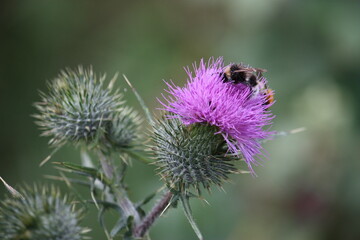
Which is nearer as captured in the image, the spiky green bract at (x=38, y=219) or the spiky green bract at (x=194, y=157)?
the spiky green bract at (x=38, y=219)

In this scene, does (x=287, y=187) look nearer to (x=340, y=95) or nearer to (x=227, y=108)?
(x=340, y=95)

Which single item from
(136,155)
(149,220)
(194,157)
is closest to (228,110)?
(194,157)

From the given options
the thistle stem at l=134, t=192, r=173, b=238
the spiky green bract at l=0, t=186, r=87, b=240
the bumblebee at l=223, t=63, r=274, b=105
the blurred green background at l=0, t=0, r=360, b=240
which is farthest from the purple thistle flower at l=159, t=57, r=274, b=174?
the blurred green background at l=0, t=0, r=360, b=240

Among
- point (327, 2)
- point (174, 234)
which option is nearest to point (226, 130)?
point (174, 234)

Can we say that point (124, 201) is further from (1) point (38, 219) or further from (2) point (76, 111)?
(2) point (76, 111)

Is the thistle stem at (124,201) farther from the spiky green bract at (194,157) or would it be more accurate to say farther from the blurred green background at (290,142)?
the blurred green background at (290,142)

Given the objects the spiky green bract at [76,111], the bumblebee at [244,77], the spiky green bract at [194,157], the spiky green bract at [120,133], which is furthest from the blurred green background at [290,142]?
the bumblebee at [244,77]
